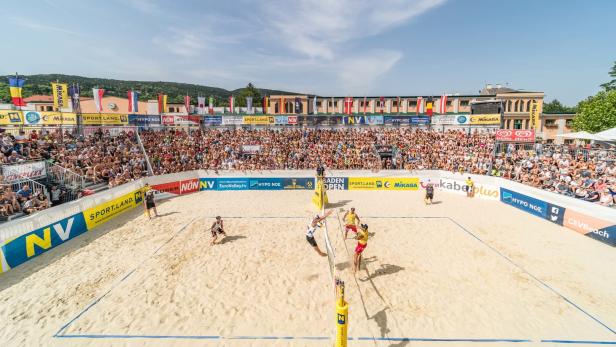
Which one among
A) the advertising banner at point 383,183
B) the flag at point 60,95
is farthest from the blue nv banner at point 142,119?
the advertising banner at point 383,183

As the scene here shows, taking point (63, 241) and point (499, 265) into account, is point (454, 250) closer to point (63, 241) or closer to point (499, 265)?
point (499, 265)

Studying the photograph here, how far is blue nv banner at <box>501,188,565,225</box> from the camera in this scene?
43.8 feet

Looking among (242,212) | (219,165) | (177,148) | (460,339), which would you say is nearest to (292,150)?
(219,165)

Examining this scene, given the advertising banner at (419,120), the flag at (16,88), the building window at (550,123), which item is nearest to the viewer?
the flag at (16,88)

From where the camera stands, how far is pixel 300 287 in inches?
314

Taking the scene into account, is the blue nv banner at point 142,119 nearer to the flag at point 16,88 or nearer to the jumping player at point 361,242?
the flag at point 16,88

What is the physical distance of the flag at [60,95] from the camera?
23061 mm

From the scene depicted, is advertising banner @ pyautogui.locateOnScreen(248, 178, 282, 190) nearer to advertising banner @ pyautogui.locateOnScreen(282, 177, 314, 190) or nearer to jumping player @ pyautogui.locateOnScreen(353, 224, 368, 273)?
advertising banner @ pyautogui.locateOnScreen(282, 177, 314, 190)

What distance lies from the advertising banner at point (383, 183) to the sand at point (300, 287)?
25.8 feet

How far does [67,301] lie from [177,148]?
2005cm

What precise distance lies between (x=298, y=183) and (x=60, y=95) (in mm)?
21420

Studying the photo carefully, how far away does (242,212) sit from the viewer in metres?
15.3

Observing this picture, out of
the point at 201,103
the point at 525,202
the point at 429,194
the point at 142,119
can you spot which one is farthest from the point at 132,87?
the point at 525,202

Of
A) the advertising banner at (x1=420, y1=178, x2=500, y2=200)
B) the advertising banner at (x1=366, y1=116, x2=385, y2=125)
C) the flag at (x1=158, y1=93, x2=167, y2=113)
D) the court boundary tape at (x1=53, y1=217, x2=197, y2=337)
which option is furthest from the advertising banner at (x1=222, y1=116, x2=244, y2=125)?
the court boundary tape at (x1=53, y1=217, x2=197, y2=337)
